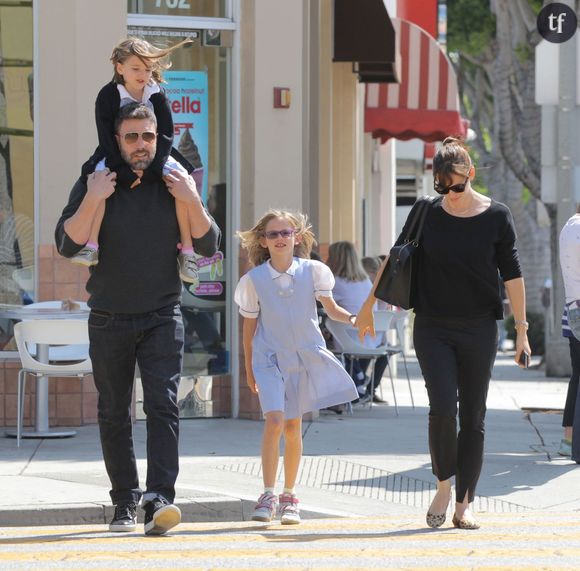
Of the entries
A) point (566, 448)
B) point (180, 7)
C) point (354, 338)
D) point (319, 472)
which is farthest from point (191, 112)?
point (566, 448)

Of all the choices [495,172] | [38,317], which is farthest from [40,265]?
[495,172]

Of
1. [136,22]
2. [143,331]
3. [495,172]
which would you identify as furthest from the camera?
[495,172]

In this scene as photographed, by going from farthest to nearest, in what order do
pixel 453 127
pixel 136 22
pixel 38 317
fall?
pixel 453 127 < pixel 136 22 < pixel 38 317

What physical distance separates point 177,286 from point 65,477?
259 centimetres

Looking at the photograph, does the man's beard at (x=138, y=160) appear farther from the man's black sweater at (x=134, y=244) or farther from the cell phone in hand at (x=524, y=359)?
the cell phone in hand at (x=524, y=359)

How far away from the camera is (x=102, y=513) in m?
8.04

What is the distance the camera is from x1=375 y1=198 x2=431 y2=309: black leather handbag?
737cm

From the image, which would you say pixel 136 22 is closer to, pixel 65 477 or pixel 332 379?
pixel 65 477

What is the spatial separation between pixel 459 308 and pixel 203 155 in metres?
5.77

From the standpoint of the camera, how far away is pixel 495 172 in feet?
113

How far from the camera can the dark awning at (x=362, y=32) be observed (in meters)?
16.3

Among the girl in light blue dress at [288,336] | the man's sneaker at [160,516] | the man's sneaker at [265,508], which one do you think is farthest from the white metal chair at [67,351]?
the man's sneaker at [160,516]

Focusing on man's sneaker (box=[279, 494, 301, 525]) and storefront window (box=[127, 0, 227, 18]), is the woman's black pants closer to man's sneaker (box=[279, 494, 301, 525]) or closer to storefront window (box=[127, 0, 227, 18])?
man's sneaker (box=[279, 494, 301, 525])

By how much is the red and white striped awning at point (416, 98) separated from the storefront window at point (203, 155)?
8047 millimetres
